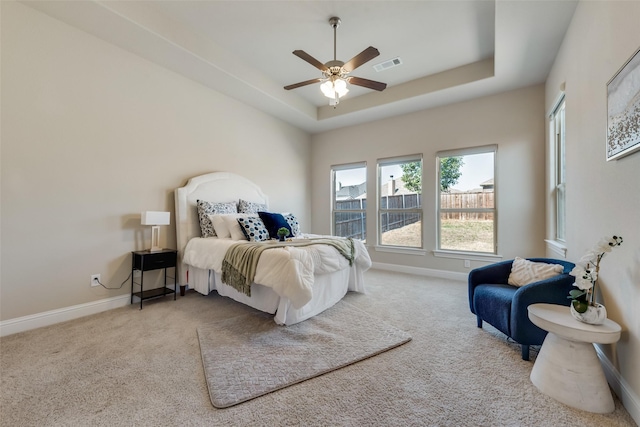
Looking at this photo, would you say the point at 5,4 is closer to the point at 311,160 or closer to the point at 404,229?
the point at 311,160

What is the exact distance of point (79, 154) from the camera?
8.82ft

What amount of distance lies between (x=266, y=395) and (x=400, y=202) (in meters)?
4.04

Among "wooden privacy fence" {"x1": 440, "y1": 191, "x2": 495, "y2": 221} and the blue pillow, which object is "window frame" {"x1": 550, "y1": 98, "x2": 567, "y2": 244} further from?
the blue pillow

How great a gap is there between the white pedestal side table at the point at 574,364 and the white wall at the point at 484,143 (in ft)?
8.41

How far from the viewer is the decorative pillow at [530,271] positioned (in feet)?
7.08

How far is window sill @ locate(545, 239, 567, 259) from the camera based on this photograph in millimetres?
2663

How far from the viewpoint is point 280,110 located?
15.4 feet

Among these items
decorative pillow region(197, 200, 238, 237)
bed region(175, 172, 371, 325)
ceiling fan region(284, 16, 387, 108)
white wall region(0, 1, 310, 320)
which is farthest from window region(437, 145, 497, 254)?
white wall region(0, 1, 310, 320)

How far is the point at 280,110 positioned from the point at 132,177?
2.64 m

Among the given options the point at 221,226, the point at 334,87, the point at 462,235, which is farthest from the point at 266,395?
the point at 462,235

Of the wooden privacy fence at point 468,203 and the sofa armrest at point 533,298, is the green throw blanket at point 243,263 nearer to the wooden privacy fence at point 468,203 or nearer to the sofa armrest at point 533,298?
the sofa armrest at point 533,298

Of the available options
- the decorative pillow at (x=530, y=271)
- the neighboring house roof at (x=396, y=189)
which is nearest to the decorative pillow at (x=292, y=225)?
the neighboring house roof at (x=396, y=189)

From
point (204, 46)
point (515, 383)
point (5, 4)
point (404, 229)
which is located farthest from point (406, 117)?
point (5, 4)

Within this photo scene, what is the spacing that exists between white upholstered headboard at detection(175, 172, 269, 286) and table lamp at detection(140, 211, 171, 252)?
24cm
